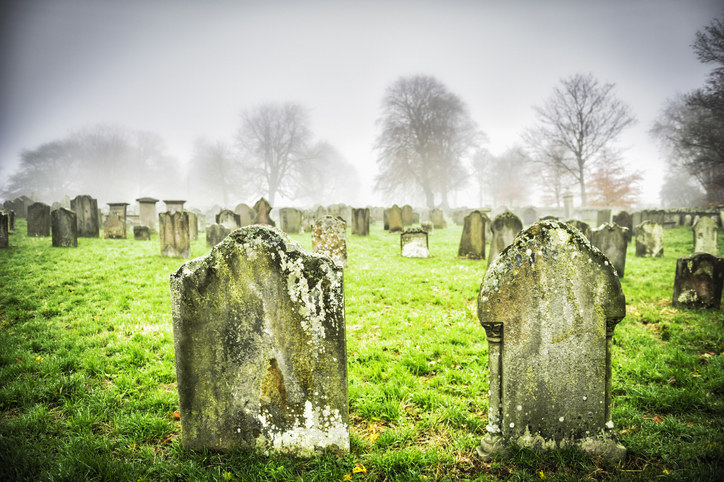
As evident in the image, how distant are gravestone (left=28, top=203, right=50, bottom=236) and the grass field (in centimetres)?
884

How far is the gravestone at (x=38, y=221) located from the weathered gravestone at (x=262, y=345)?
16066mm

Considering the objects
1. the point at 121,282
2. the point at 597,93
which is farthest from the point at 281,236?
the point at 597,93

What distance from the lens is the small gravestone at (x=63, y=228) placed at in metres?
10.8

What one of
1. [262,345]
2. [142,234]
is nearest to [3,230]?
[142,234]

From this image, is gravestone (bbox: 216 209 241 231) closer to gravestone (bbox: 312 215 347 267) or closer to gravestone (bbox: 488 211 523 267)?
gravestone (bbox: 312 215 347 267)

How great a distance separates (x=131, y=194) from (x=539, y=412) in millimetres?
81641

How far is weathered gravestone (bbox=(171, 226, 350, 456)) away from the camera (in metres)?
2.30

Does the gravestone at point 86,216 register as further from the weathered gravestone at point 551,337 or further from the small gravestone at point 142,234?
the weathered gravestone at point 551,337

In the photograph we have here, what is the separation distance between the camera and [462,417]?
2.85 metres

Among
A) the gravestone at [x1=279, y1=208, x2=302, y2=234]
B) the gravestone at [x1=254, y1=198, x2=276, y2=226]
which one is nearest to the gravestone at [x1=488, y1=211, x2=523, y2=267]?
the gravestone at [x1=254, y1=198, x2=276, y2=226]

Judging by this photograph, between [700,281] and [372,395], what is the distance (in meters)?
6.68

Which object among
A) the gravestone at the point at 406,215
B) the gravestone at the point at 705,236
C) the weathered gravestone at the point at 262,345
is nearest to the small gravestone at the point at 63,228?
the weathered gravestone at the point at 262,345

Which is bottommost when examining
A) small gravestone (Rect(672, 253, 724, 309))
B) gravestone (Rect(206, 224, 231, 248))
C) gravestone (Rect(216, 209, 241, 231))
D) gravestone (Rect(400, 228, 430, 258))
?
small gravestone (Rect(672, 253, 724, 309))

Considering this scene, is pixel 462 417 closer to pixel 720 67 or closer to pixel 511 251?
pixel 511 251
